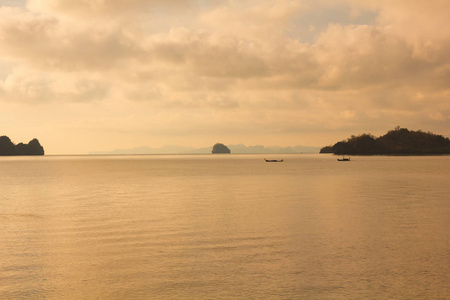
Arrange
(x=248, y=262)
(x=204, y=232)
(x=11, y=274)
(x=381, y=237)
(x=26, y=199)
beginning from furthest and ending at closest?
(x=26, y=199), (x=204, y=232), (x=381, y=237), (x=248, y=262), (x=11, y=274)

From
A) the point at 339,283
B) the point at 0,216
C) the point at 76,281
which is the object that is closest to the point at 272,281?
the point at 339,283

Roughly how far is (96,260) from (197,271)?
4726 mm

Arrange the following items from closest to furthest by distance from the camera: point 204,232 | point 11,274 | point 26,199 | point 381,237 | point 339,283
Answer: point 339,283
point 11,274
point 381,237
point 204,232
point 26,199

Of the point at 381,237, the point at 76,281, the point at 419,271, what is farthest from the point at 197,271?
the point at 381,237

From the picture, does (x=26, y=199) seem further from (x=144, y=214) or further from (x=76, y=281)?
(x=76, y=281)

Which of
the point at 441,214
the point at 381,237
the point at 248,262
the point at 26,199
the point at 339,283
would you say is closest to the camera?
the point at 339,283

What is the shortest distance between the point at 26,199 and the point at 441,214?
39.1 meters

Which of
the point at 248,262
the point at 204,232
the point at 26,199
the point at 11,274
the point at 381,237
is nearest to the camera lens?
the point at 11,274

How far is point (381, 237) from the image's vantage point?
73.6 ft

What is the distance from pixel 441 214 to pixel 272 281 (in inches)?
845

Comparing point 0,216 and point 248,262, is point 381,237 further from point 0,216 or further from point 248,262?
point 0,216

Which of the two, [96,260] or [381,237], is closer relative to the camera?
[96,260]

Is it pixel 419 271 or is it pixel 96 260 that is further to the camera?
pixel 96 260

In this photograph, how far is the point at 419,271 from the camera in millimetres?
15875
